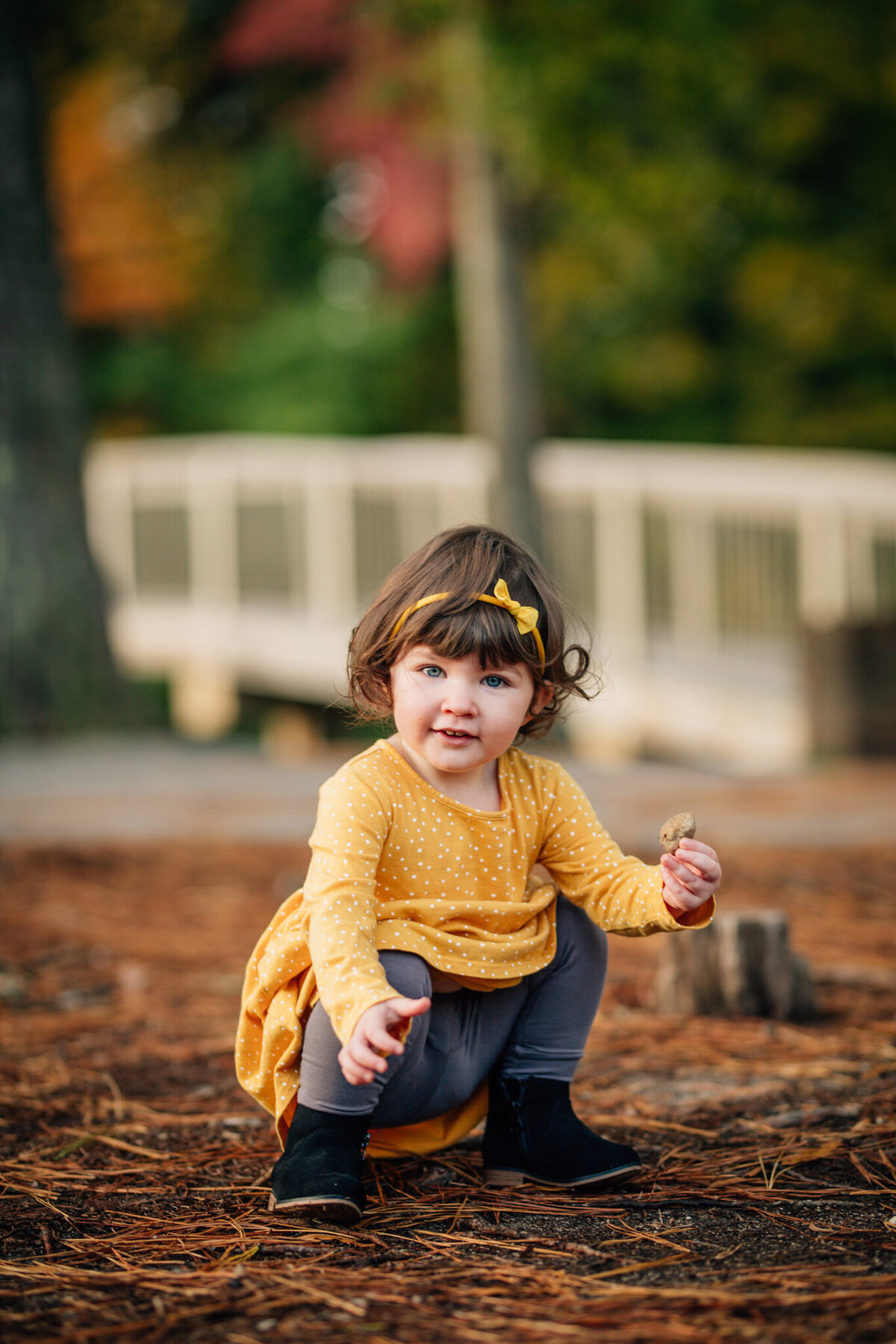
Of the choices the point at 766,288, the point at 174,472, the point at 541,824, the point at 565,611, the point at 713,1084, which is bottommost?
the point at 713,1084

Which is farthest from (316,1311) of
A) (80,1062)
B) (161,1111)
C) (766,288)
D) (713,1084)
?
(766,288)

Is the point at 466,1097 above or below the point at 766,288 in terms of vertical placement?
below

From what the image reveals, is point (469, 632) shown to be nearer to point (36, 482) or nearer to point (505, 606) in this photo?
point (505, 606)

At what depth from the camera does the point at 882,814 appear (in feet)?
17.5

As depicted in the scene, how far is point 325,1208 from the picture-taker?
1720mm

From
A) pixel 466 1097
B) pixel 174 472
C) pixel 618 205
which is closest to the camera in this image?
pixel 466 1097

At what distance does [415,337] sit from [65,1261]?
1457 cm

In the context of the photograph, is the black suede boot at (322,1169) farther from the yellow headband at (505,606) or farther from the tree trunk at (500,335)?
the tree trunk at (500,335)

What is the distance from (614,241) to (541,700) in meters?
7.81

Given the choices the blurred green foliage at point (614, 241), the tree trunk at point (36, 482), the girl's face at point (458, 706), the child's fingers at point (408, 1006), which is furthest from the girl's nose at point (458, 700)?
the tree trunk at point (36, 482)

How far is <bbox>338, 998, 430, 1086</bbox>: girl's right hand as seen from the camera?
1604mm

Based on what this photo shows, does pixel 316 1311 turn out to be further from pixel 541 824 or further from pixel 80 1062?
pixel 80 1062

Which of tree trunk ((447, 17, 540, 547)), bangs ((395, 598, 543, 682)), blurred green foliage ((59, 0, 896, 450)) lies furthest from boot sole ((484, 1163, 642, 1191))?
tree trunk ((447, 17, 540, 547))

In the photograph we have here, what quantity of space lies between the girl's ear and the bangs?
10cm
